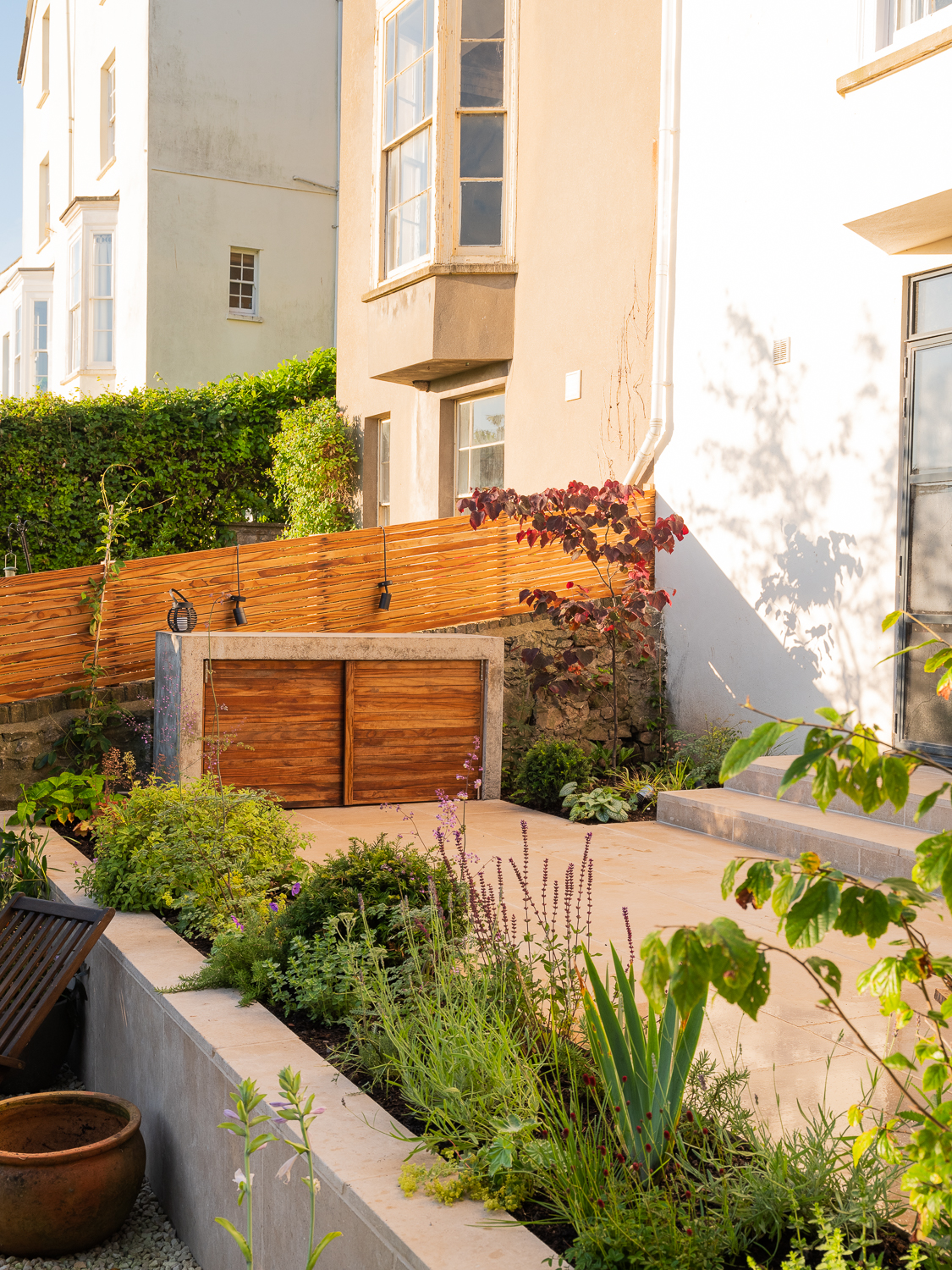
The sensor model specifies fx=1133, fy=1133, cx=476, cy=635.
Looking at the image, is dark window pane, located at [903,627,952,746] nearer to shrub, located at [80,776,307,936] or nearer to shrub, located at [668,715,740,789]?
shrub, located at [668,715,740,789]

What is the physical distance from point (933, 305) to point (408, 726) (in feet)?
12.6

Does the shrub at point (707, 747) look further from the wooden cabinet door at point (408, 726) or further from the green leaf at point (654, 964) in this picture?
the green leaf at point (654, 964)

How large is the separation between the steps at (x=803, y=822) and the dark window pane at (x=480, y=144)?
595 cm

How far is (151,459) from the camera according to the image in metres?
12.7

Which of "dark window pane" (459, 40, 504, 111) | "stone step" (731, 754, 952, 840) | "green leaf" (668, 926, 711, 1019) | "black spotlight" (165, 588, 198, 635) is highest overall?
"dark window pane" (459, 40, 504, 111)

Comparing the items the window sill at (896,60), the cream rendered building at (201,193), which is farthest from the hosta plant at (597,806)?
the cream rendered building at (201,193)

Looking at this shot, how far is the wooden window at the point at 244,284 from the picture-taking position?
16188mm

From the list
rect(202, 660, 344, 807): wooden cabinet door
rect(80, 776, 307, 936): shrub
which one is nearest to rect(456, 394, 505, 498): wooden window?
rect(202, 660, 344, 807): wooden cabinet door

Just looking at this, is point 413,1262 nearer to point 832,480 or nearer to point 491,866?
point 491,866

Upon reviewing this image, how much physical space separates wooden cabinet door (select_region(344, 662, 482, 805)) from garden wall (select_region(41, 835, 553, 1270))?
2719 millimetres

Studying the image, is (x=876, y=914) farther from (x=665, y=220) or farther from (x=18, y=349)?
(x=18, y=349)

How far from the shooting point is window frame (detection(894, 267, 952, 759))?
6211 millimetres

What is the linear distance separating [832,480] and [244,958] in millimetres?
4805

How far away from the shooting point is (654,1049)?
2211 mm
